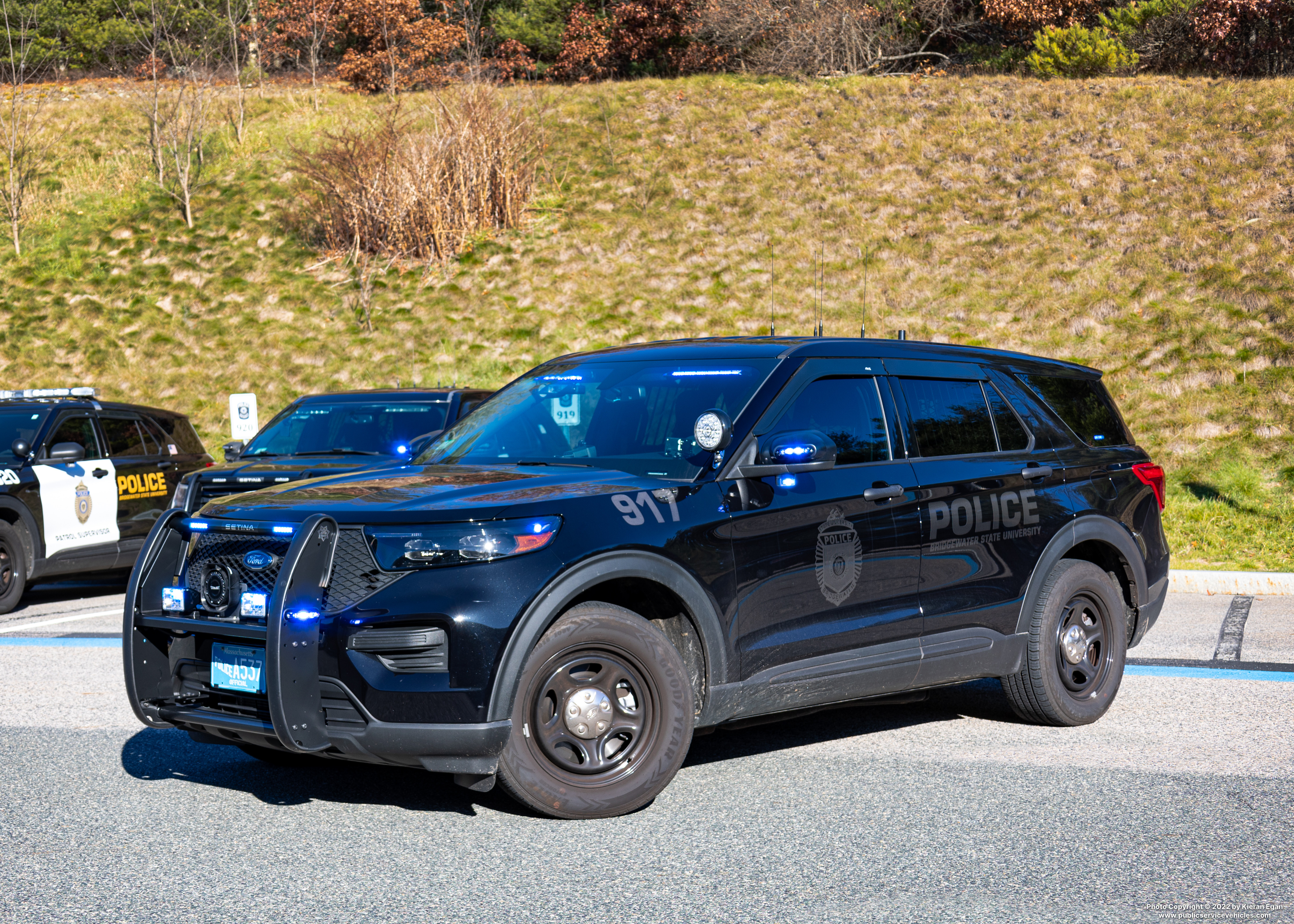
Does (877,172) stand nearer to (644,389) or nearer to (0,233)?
(0,233)

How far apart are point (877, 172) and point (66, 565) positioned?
72.8 feet

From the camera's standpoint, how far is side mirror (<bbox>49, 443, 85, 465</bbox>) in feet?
37.9

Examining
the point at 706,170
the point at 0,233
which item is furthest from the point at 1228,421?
the point at 0,233

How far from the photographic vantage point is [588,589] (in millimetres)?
4664

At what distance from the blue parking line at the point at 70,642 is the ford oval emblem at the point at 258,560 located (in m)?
4.99

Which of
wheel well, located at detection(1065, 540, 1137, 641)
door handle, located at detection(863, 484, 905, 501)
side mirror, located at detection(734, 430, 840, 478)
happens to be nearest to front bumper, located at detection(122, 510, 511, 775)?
side mirror, located at detection(734, 430, 840, 478)

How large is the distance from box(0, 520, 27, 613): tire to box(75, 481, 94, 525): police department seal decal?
62 cm

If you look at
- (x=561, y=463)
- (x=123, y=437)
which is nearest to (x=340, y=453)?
(x=123, y=437)

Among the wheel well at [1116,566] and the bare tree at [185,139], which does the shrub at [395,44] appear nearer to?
the bare tree at [185,139]

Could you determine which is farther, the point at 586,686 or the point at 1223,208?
the point at 1223,208

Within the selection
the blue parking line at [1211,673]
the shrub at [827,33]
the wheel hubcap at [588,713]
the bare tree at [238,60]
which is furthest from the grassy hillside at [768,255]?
the wheel hubcap at [588,713]

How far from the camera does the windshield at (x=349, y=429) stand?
11.5 meters

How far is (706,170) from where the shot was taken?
30547 millimetres

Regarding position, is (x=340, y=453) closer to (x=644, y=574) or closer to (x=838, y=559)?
(x=838, y=559)
